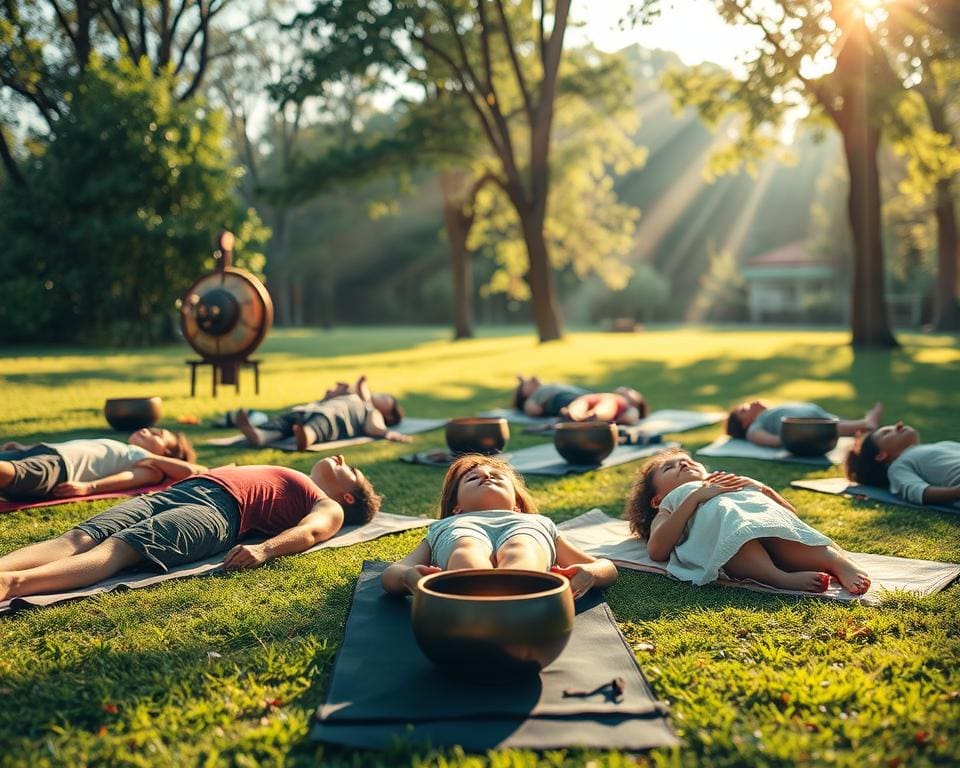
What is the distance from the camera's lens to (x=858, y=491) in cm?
623

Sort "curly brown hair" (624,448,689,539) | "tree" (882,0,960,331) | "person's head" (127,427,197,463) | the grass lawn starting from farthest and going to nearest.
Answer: "tree" (882,0,960,331) → "person's head" (127,427,197,463) → "curly brown hair" (624,448,689,539) → the grass lawn

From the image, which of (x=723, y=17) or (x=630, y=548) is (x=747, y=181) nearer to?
(x=723, y=17)

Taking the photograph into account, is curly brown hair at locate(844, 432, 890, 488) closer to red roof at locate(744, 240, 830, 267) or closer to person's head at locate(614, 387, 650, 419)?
person's head at locate(614, 387, 650, 419)

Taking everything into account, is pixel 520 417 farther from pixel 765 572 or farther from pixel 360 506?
pixel 765 572

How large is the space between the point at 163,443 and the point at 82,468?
0.65 m

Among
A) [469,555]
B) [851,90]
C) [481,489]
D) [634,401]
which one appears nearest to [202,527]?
[481,489]

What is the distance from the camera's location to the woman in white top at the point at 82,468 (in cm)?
571

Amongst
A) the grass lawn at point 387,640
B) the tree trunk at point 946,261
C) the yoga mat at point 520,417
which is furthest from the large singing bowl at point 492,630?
the tree trunk at point 946,261

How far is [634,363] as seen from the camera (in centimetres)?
1875

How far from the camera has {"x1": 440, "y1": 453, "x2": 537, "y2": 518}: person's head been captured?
165 inches

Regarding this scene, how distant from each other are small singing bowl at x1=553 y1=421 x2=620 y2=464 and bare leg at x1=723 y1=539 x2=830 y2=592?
3.08 metres

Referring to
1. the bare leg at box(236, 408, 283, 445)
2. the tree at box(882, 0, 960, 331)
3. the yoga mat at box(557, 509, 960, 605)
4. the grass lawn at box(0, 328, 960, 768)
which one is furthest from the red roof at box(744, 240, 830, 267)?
the yoga mat at box(557, 509, 960, 605)

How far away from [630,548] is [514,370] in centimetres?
1234

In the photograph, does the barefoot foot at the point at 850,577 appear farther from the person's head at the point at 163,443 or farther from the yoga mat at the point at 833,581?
the person's head at the point at 163,443
